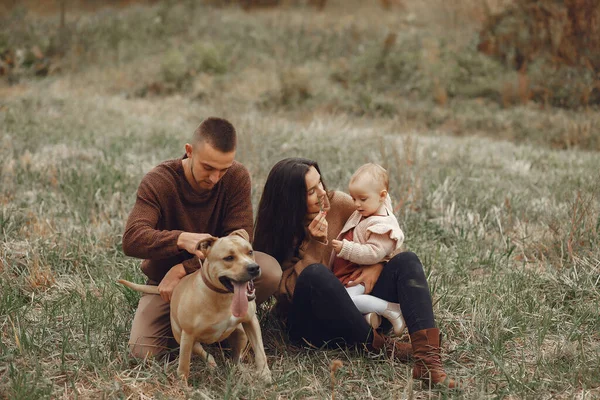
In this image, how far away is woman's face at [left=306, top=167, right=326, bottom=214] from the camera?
356cm

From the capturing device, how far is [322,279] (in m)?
3.34

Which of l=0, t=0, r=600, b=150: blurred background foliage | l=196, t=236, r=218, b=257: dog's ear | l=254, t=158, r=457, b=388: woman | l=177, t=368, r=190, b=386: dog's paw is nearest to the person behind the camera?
l=196, t=236, r=218, b=257: dog's ear

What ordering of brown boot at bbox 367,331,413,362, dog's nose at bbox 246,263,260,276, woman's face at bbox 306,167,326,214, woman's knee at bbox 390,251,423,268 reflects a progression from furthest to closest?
woman's face at bbox 306,167,326,214
brown boot at bbox 367,331,413,362
woman's knee at bbox 390,251,423,268
dog's nose at bbox 246,263,260,276

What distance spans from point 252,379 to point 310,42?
1209 cm

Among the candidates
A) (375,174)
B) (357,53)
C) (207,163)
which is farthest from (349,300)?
(357,53)

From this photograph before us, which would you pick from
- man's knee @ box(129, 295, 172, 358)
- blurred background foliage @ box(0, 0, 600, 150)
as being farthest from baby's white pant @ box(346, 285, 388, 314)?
blurred background foliage @ box(0, 0, 600, 150)

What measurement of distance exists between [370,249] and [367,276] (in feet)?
0.63

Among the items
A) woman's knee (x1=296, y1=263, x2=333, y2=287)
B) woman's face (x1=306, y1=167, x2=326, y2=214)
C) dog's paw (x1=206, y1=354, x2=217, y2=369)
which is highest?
woman's face (x1=306, y1=167, x2=326, y2=214)

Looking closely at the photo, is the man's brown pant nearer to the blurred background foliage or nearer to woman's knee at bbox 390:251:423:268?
woman's knee at bbox 390:251:423:268

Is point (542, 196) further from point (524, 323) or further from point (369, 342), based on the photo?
point (369, 342)

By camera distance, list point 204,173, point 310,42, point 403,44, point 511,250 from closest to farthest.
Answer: point 204,173 < point 511,250 < point 403,44 < point 310,42

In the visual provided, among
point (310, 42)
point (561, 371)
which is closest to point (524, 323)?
point (561, 371)

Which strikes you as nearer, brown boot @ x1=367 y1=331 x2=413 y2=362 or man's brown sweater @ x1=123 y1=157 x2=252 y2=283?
man's brown sweater @ x1=123 y1=157 x2=252 y2=283

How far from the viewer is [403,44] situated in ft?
42.4
